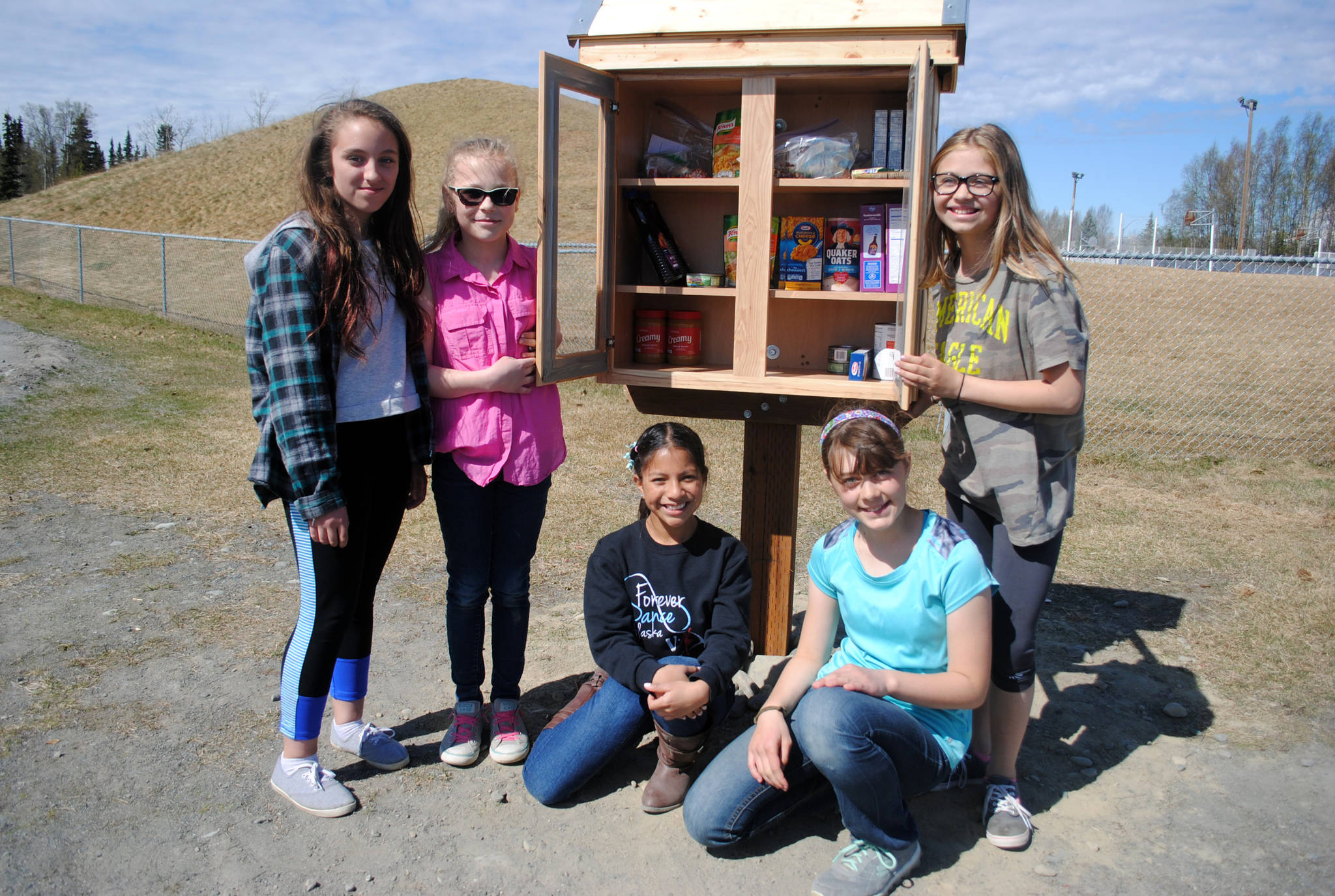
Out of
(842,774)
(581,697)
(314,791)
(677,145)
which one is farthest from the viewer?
(677,145)

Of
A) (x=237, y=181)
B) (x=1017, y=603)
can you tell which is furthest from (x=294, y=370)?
(x=237, y=181)

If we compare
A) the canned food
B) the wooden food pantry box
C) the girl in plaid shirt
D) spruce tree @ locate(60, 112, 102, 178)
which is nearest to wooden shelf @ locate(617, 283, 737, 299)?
the wooden food pantry box

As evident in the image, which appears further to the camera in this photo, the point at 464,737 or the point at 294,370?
the point at 464,737

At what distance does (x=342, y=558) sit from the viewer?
2.41m

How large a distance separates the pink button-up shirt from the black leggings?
1306mm

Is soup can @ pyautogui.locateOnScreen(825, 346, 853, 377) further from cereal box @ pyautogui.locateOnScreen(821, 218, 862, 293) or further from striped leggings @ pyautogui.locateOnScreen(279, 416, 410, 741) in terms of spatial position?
striped leggings @ pyautogui.locateOnScreen(279, 416, 410, 741)

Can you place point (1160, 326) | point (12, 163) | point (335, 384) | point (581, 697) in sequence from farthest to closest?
point (12, 163) < point (1160, 326) < point (581, 697) < point (335, 384)

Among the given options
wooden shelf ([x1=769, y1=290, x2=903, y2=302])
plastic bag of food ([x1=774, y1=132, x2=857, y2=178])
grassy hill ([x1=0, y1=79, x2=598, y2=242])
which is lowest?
wooden shelf ([x1=769, y1=290, x2=903, y2=302])

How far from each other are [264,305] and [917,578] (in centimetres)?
173

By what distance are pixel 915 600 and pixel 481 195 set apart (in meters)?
1.57

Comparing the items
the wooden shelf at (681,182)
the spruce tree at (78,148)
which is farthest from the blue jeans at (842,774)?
the spruce tree at (78,148)

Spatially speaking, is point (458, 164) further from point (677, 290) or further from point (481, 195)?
point (677, 290)

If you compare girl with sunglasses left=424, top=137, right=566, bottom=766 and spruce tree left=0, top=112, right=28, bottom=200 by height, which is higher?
spruce tree left=0, top=112, right=28, bottom=200

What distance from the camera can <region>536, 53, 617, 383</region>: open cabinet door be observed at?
2.63 metres
